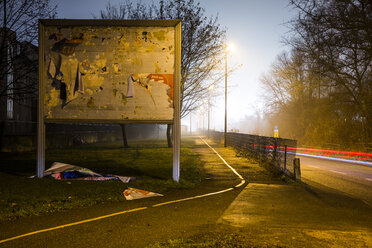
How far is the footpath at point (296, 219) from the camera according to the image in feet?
16.4

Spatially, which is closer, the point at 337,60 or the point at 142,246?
the point at 142,246

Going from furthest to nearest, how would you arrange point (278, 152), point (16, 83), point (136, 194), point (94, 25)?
point (16, 83), point (278, 152), point (94, 25), point (136, 194)

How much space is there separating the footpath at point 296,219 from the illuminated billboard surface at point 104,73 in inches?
172

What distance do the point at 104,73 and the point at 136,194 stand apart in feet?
14.1

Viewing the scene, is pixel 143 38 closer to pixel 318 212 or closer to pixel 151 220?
pixel 151 220

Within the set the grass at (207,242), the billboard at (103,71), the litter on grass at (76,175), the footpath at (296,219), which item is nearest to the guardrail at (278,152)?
the footpath at (296,219)

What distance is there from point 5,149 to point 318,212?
62.6 ft

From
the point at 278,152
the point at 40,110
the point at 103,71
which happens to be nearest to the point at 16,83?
the point at 40,110

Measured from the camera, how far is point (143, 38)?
1027 cm

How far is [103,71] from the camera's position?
10.2m

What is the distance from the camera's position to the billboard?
10.2m

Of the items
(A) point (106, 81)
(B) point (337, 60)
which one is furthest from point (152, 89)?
(B) point (337, 60)

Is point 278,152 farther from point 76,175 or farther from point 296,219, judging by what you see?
point 76,175

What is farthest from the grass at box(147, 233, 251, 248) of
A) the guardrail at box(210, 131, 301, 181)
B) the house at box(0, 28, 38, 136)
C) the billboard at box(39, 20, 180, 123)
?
the house at box(0, 28, 38, 136)
